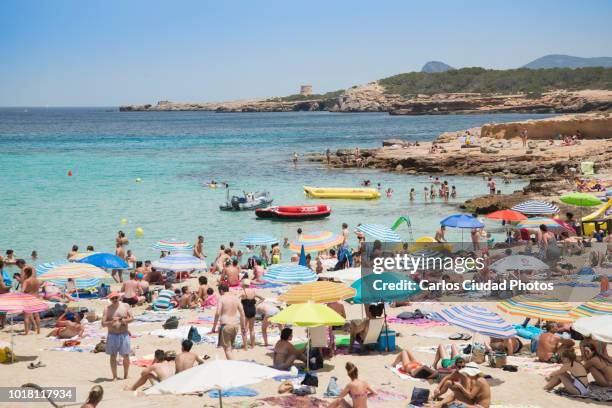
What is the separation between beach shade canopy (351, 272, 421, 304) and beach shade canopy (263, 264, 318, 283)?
2502mm

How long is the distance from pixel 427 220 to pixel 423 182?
13234mm

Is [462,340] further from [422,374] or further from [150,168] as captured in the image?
[150,168]

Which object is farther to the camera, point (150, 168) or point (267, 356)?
point (150, 168)

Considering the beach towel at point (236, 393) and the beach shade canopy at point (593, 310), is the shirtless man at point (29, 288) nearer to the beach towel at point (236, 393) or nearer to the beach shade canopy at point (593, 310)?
the beach towel at point (236, 393)

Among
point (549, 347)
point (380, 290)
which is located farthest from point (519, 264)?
point (380, 290)

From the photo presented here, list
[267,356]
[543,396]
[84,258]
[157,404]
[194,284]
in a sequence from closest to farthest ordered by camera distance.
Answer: [157,404]
[543,396]
[267,356]
[84,258]
[194,284]

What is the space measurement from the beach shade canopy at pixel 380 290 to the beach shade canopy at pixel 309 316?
4.30ft

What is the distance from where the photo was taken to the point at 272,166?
5822cm

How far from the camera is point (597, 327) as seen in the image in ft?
30.9

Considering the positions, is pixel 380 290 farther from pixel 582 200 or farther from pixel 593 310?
pixel 582 200

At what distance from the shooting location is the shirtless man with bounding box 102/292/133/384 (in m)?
9.96

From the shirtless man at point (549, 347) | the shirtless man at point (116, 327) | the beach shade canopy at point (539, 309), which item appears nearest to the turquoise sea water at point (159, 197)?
the shirtless man at point (116, 327)

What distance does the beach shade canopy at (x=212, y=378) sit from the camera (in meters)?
7.35

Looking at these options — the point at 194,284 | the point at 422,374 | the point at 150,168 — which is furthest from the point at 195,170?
the point at 422,374
